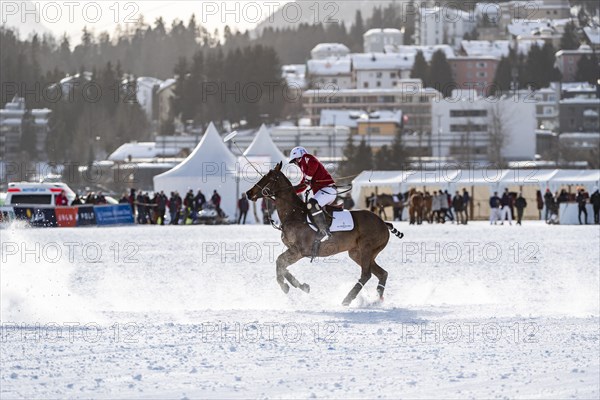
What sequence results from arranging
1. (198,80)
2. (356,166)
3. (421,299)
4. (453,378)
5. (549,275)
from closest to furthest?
(453,378) → (421,299) → (549,275) → (356,166) → (198,80)

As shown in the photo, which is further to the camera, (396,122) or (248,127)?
(396,122)

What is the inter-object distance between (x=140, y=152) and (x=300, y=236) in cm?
10816

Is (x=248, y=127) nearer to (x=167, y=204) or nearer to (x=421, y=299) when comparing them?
(x=167, y=204)

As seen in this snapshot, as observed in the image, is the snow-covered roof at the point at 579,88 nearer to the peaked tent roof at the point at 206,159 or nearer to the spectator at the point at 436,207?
the peaked tent roof at the point at 206,159

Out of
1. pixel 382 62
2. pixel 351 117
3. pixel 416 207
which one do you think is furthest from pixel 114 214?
pixel 382 62

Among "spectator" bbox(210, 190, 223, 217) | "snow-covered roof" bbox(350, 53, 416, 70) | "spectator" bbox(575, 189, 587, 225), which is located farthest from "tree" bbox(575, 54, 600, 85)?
"spectator" bbox(210, 190, 223, 217)

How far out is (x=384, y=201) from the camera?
4819 cm

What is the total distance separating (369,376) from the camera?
924 centimetres

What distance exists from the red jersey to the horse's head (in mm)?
289

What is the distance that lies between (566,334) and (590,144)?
135 meters

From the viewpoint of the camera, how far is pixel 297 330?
11.7m

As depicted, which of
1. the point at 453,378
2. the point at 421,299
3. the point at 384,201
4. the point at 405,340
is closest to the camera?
the point at 453,378

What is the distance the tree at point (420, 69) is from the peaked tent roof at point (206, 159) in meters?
128

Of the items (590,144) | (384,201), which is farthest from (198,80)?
(384,201)
